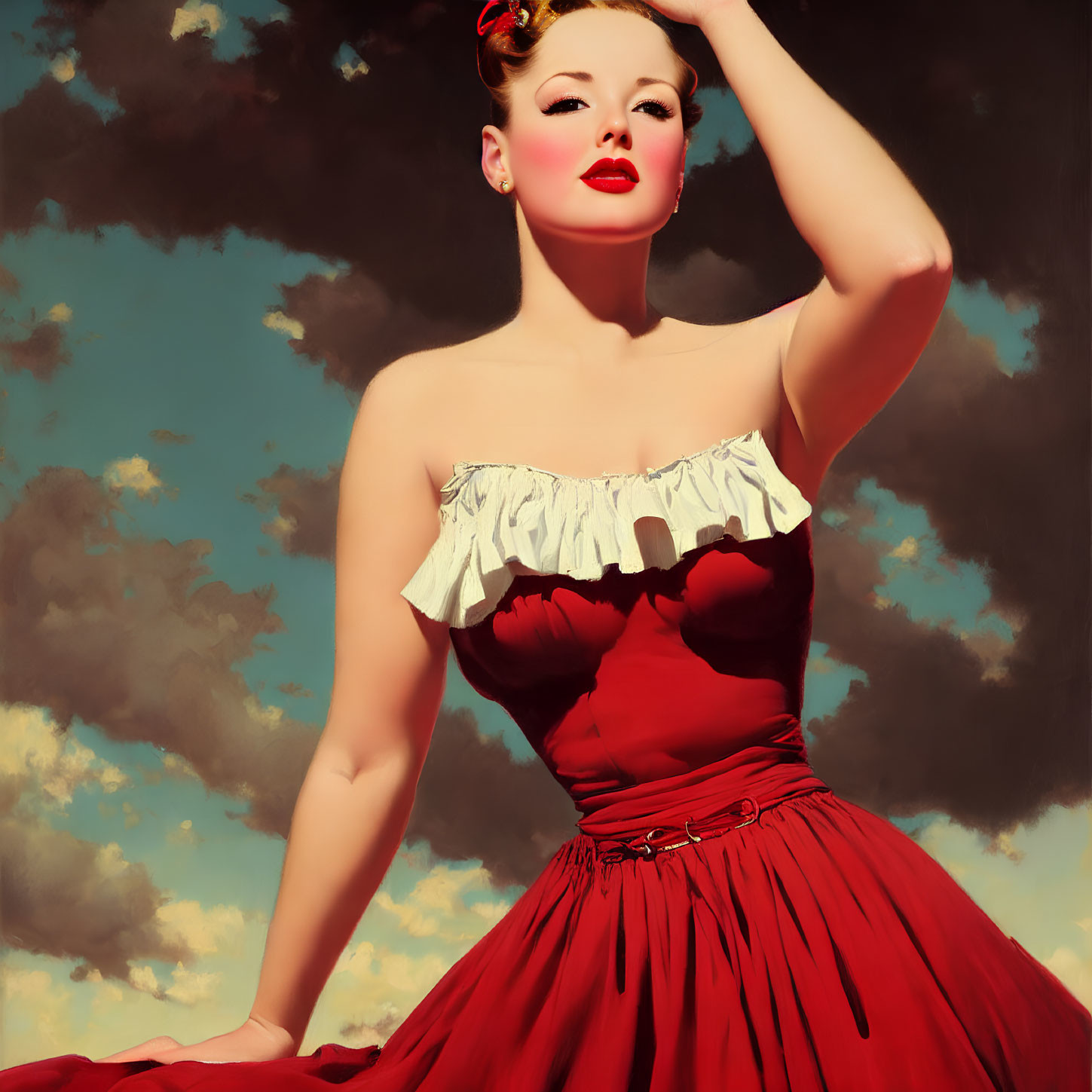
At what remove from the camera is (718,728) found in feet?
4.11

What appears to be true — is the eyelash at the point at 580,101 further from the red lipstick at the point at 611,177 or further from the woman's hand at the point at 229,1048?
the woman's hand at the point at 229,1048

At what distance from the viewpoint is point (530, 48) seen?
1456mm

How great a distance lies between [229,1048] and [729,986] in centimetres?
59

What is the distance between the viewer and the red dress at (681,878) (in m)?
1.08

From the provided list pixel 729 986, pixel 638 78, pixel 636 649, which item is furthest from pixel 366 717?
pixel 638 78

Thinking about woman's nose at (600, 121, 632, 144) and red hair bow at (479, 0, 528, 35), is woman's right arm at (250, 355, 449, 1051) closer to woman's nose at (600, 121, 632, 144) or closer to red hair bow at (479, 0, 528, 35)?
woman's nose at (600, 121, 632, 144)

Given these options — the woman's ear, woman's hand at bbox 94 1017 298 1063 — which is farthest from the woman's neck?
woman's hand at bbox 94 1017 298 1063

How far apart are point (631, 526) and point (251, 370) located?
2.97ft

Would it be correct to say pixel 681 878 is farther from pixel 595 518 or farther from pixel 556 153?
pixel 556 153

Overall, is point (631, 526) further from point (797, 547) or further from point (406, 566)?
point (406, 566)

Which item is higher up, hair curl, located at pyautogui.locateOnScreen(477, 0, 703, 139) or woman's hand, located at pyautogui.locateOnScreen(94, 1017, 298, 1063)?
hair curl, located at pyautogui.locateOnScreen(477, 0, 703, 139)

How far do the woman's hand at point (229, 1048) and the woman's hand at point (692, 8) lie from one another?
122 cm

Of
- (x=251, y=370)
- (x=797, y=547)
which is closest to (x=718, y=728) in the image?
(x=797, y=547)

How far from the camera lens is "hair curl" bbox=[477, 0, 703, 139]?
1.45 m
